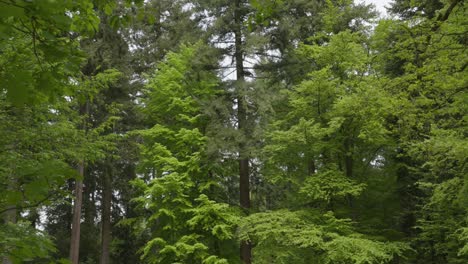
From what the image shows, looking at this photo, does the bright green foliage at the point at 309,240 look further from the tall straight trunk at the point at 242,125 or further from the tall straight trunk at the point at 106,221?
the tall straight trunk at the point at 106,221

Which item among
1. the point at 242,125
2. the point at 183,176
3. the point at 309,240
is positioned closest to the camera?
the point at 309,240

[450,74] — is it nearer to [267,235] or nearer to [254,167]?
[267,235]

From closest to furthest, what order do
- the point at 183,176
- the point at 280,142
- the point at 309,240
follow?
the point at 309,240, the point at 280,142, the point at 183,176

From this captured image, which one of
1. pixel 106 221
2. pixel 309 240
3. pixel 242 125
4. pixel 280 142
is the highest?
pixel 242 125

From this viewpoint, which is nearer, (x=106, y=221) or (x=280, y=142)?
(x=280, y=142)

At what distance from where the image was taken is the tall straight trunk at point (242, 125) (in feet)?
45.9

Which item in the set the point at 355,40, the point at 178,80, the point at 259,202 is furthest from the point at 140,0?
the point at 259,202

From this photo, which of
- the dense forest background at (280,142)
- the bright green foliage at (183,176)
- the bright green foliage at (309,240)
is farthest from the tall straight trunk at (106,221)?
the bright green foliage at (309,240)

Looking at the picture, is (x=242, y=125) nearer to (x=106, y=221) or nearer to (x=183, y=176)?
(x=183, y=176)

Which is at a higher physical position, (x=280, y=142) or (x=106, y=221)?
(x=280, y=142)

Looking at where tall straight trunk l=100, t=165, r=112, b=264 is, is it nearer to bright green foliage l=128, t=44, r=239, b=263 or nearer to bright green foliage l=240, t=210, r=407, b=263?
bright green foliage l=128, t=44, r=239, b=263

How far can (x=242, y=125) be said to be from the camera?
14.7 meters

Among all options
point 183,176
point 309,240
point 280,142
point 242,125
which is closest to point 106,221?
point 183,176

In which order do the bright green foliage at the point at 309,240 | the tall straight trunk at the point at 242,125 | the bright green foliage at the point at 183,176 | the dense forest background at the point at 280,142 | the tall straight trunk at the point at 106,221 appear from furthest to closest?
the tall straight trunk at the point at 106,221 → the tall straight trunk at the point at 242,125 → the bright green foliage at the point at 183,176 → the bright green foliage at the point at 309,240 → the dense forest background at the point at 280,142
